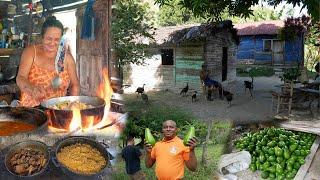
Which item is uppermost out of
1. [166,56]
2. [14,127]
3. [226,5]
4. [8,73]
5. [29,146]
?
[226,5]

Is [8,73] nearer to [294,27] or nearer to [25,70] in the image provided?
[25,70]

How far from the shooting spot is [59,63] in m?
2.78

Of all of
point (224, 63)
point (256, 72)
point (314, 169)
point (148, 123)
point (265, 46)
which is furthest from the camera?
point (265, 46)

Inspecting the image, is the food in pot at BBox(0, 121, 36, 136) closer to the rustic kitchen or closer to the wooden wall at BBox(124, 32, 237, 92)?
the rustic kitchen

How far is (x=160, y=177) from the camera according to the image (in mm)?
2938

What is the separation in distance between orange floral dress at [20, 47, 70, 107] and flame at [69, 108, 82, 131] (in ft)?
0.54

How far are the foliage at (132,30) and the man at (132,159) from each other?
1.43 meters

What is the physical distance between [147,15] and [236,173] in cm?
277

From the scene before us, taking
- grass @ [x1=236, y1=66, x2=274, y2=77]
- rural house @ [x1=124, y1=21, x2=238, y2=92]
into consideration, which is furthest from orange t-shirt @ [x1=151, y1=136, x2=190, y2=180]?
grass @ [x1=236, y1=66, x2=274, y2=77]

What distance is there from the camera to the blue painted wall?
51.6 ft

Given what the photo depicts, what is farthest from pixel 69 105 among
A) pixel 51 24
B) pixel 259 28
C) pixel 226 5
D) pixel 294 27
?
pixel 259 28

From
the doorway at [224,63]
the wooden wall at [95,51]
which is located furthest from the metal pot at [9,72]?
the doorway at [224,63]

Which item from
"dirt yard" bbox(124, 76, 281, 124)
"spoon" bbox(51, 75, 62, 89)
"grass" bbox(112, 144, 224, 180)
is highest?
"spoon" bbox(51, 75, 62, 89)

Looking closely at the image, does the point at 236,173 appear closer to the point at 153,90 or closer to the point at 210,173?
the point at 210,173
